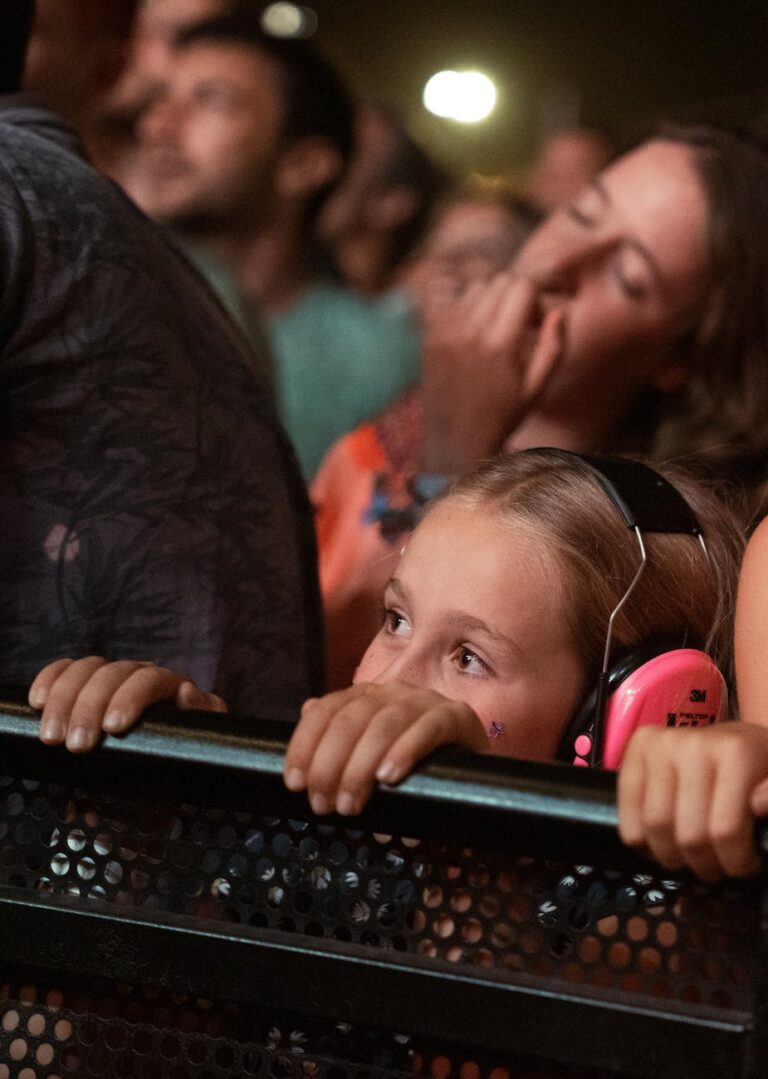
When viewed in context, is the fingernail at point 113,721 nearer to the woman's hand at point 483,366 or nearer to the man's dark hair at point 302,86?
the woman's hand at point 483,366

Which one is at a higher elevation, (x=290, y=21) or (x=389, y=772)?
(x=290, y=21)

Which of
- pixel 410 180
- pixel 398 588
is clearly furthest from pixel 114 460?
pixel 410 180

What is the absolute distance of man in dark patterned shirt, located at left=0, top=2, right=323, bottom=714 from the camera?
40.3 inches

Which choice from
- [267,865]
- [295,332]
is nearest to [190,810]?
[267,865]

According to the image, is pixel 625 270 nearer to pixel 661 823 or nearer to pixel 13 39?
pixel 13 39

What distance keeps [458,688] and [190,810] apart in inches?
14.5

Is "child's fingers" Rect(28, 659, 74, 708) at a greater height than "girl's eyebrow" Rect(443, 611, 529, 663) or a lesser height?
greater

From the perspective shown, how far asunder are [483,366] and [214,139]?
1.70 feet

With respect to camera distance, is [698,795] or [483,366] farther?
[483,366]

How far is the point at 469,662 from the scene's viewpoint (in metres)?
0.98

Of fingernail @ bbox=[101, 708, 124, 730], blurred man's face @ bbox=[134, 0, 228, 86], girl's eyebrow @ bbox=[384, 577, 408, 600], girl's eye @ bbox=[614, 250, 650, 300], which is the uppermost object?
blurred man's face @ bbox=[134, 0, 228, 86]

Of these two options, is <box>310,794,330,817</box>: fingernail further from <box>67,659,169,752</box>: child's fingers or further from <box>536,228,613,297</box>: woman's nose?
<box>536,228,613,297</box>: woman's nose

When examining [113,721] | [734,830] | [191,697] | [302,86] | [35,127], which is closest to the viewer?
[734,830]

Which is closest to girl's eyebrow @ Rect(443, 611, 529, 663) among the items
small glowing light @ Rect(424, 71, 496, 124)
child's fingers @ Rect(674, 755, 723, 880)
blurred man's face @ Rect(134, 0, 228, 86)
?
child's fingers @ Rect(674, 755, 723, 880)
